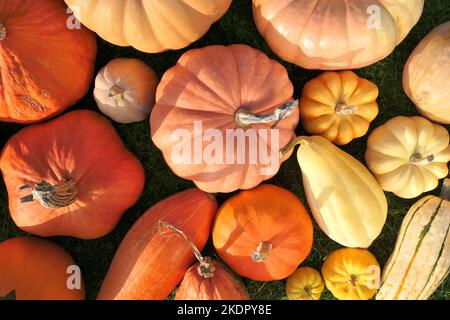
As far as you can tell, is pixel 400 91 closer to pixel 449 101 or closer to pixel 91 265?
pixel 449 101

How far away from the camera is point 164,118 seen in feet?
6.55

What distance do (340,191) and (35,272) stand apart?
1.43 m

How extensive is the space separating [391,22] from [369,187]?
0.74 m

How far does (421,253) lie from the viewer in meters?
2.23

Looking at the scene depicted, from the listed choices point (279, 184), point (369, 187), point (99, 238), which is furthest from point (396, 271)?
point (99, 238)

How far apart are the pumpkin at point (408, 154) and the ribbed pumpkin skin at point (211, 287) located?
893 millimetres

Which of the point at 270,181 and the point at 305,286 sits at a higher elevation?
the point at 270,181

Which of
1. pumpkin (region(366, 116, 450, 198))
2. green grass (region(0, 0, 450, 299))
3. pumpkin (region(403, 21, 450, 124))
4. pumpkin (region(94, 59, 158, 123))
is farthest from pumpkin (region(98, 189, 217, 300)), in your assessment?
pumpkin (region(403, 21, 450, 124))

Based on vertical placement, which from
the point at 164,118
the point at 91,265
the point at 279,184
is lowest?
the point at 91,265

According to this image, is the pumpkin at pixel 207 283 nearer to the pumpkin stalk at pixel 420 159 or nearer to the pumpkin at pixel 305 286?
the pumpkin at pixel 305 286

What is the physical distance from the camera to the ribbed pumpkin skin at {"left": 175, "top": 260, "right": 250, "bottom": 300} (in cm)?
205

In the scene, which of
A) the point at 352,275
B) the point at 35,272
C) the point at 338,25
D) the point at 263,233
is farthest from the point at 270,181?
→ the point at 35,272

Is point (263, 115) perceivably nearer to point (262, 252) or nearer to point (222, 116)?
A: point (222, 116)

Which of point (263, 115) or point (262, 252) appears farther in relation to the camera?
point (262, 252)
